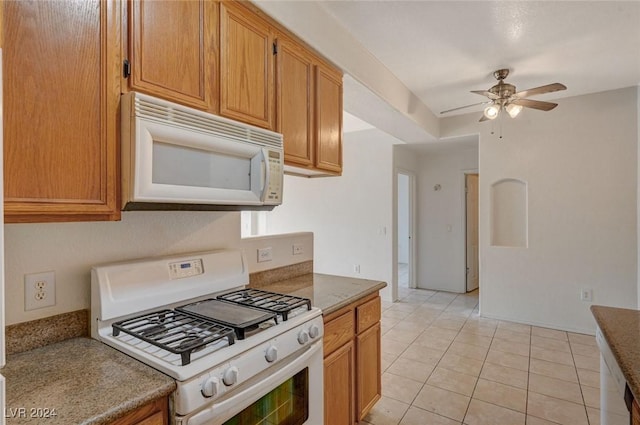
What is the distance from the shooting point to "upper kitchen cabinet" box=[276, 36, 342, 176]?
1.89 m

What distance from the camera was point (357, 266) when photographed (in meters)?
5.20

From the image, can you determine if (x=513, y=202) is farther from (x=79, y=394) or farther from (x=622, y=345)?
(x=79, y=394)

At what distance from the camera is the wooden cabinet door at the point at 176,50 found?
122 centimetres

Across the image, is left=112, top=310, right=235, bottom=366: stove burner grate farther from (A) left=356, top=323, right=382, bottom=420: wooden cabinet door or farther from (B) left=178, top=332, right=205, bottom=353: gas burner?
(A) left=356, top=323, right=382, bottom=420: wooden cabinet door

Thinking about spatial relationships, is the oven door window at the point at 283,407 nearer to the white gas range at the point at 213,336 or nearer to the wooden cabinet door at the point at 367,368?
the white gas range at the point at 213,336

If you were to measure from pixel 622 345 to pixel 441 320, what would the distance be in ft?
10.0

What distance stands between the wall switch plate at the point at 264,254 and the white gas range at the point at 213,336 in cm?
Answer: 38

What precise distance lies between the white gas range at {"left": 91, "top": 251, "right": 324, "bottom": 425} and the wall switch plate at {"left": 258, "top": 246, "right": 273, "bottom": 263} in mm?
379

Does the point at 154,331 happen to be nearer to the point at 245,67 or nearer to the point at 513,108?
the point at 245,67

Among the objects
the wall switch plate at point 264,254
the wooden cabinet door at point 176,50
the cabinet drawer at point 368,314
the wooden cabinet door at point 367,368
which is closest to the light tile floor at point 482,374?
the wooden cabinet door at point 367,368

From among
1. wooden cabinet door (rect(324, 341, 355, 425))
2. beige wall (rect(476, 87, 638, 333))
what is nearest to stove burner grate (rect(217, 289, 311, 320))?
wooden cabinet door (rect(324, 341, 355, 425))

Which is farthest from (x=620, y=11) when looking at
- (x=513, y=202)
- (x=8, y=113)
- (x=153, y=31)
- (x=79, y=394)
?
(x=79, y=394)

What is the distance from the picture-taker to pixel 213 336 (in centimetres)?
116

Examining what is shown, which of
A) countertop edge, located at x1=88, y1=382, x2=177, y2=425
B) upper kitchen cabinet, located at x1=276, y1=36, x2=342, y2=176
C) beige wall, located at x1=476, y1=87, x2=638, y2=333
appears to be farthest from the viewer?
beige wall, located at x1=476, y1=87, x2=638, y2=333
